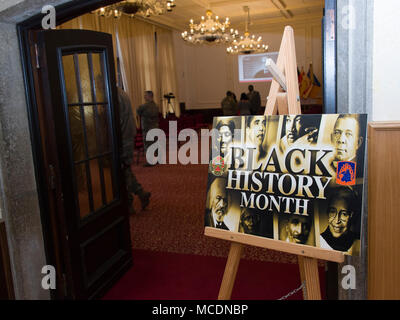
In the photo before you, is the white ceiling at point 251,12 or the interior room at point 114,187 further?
the white ceiling at point 251,12

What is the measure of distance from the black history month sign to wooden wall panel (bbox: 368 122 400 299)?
0.13m

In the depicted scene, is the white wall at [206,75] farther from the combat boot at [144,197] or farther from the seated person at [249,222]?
the seated person at [249,222]

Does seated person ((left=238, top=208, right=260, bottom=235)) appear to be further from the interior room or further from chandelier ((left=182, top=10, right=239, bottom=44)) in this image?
chandelier ((left=182, top=10, right=239, bottom=44))

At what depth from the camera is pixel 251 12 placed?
11133 millimetres

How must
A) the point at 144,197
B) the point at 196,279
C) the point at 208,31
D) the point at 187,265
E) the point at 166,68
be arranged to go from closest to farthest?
1. the point at 196,279
2. the point at 187,265
3. the point at 144,197
4. the point at 208,31
5. the point at 166,68

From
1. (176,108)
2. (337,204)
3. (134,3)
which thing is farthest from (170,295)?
(176,108)

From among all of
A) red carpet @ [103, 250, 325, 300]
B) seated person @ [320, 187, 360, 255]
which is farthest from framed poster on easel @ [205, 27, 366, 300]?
red carpet @ [103, 250, 325, 300]

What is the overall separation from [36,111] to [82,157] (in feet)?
1.63

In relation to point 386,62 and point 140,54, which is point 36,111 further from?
point 140,54

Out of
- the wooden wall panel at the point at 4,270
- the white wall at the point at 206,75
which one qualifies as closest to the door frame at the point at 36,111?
the wooden wall panel at the point at 4,270

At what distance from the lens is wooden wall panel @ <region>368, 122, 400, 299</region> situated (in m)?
1.63

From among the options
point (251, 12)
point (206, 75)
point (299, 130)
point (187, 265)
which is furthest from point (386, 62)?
point (206, 75)

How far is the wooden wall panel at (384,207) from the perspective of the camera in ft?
5.35

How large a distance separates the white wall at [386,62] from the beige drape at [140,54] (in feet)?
25.5
